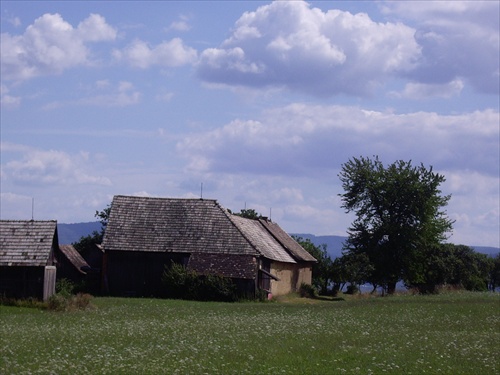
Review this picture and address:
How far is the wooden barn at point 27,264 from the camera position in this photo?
44625 mm

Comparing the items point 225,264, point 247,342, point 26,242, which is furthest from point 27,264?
point 247,342

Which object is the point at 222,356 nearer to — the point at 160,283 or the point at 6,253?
the point at 6,253

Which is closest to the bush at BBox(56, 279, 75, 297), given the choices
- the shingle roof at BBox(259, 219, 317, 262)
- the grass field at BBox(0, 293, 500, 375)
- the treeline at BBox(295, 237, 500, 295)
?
the grass field at BBox(0, 293, 500, 375)

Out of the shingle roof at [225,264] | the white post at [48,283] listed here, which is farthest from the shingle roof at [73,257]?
the white post at [48,283]

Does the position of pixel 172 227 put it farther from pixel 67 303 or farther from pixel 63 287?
pixel 67 303

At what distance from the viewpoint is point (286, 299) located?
198 feet

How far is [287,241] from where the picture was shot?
246 ft

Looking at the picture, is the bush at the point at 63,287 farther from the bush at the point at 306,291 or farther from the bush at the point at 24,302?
the bush at the point at 306,291

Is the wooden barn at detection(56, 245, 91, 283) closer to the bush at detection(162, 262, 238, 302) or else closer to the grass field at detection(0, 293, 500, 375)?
the bush at detection(162, 262, 238, 302)

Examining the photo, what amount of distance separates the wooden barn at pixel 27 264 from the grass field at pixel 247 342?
15.7ft

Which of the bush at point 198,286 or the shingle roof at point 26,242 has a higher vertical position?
the shingle roof at point 26,242

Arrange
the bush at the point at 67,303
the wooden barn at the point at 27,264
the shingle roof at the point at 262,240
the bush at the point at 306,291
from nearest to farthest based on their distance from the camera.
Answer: the bush at the point at 67,303
the wooden barn at the point at 27,264
the shingle roof at the point at 262,240
the bush at the point at 306,291

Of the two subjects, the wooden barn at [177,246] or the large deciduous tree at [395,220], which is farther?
the large deciduous tree at [395,220]

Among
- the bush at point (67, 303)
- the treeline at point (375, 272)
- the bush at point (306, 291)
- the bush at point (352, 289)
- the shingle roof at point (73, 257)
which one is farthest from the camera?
the bush at point (352, 289)
